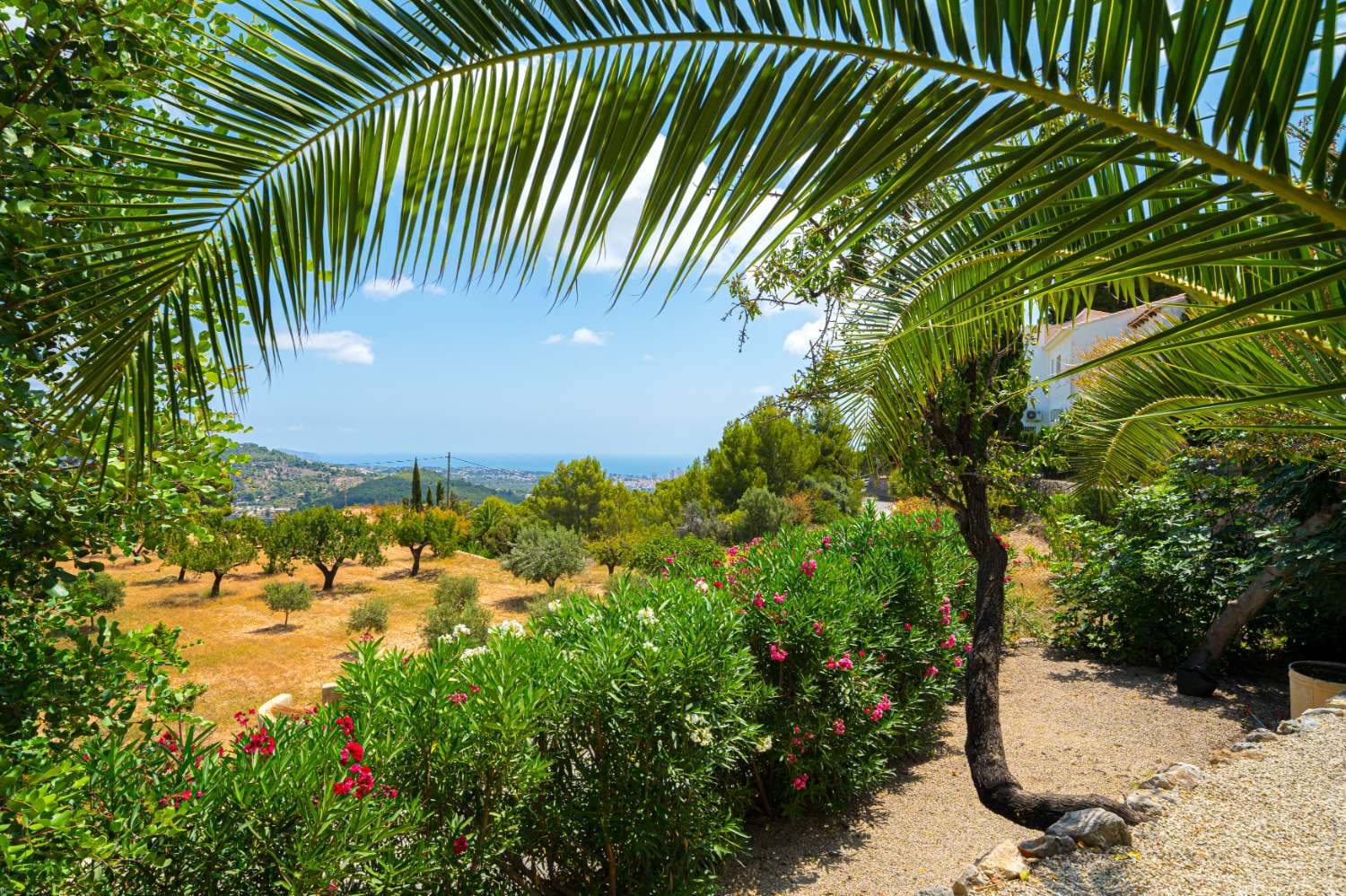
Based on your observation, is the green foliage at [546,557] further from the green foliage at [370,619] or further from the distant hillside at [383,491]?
the distant hillside at [383,491]

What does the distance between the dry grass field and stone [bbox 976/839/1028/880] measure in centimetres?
819

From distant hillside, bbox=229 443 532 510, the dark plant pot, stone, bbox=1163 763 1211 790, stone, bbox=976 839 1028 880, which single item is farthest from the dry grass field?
distant hillside, bbox=229 443 532 510

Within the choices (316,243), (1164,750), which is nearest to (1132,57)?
(316,243)

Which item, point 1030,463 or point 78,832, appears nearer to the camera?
point 78,832

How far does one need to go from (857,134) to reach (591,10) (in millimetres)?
358

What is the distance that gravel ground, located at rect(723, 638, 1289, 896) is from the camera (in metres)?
3.65

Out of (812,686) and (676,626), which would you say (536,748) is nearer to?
(676,626)

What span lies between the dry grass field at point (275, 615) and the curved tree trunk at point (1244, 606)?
1006 cm

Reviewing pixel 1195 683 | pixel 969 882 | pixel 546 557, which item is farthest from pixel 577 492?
pixel 969 882

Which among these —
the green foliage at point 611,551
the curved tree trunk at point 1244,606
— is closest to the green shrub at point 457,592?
the green foliage at point 611,551

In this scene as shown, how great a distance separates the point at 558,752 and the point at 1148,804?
281 centimetres

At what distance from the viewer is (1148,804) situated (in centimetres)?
320

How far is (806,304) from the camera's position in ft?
13.8

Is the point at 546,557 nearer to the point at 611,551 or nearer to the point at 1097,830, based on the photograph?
the point at 611,551
